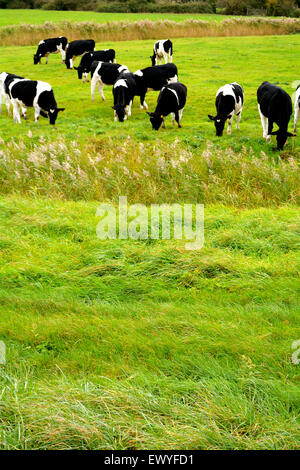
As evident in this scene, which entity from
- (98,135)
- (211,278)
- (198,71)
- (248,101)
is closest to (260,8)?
(198,71)

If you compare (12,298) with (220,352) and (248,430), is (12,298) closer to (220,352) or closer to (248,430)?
Result: (220,352)

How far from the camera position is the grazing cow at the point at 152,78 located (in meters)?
16.9

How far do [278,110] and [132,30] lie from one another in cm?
2962

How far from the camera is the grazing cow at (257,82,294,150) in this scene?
12137 mm

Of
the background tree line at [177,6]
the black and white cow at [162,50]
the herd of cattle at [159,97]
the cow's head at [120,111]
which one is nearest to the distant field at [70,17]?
the background tree line at [177,6]

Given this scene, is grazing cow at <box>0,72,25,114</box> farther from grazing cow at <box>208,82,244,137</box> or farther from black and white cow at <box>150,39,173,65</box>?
black and white cow at <box>150,39,173,65</box>

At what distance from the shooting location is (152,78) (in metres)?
17.2

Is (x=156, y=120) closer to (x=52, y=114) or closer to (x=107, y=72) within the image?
(x=52, y=114)

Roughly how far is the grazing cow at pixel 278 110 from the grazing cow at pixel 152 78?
559cm

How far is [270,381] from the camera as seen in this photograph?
3.52 m

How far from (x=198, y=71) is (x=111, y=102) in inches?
313

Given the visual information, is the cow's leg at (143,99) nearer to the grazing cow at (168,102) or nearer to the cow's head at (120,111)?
the cow's head at (120,111)

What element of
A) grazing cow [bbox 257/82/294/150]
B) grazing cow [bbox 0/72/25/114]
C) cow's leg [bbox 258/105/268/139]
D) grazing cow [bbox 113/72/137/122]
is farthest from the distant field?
grazing cow [bbox 257/82/294/150]

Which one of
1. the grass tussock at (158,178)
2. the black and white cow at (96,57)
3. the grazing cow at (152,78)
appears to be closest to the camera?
the grass tussock at (158,178)
